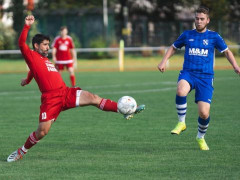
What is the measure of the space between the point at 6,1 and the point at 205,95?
164 ft

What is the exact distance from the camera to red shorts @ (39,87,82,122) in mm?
8789

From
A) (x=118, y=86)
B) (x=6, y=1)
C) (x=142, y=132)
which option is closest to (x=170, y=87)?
(x=118, y=86)

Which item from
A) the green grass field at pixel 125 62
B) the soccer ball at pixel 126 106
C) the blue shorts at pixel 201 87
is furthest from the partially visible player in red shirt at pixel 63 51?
the soccer ball at pixel 126 106

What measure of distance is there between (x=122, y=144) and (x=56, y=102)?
166 centimetres

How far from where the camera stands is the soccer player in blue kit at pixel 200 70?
31.4 feet

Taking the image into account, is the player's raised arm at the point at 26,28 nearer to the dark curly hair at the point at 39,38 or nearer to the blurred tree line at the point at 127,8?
the dark curly hair at the point at 39,38

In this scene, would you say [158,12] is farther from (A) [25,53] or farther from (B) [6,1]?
(A) [25,53]

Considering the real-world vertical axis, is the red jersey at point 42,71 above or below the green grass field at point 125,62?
above

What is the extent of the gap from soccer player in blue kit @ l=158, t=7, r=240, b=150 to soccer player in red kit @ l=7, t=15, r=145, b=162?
883mm

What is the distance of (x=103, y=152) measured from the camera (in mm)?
9375

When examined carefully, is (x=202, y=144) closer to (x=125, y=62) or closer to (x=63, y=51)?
(x=63, y=51)

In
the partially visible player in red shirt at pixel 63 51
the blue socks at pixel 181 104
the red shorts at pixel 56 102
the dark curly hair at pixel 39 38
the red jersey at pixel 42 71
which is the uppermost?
the dark curly hair at pixel 39 38

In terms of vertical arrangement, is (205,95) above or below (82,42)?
above

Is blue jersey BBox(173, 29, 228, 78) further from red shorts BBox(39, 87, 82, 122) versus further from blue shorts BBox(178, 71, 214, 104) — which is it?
red shorts BBox(39, 87, 82, 122)
